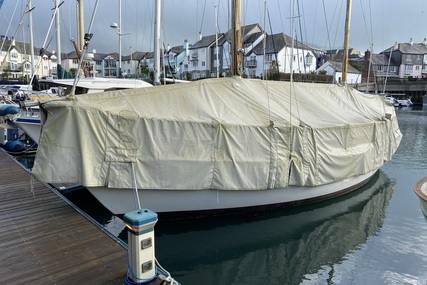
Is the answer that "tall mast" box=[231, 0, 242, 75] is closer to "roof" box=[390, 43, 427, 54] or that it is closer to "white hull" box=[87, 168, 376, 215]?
"white hull" box=[87, 168, 376, 215]

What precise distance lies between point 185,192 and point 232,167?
4.49 feet

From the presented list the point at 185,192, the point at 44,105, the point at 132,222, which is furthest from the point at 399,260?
the point at 44,105

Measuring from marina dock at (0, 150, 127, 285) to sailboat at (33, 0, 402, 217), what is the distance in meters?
1.01

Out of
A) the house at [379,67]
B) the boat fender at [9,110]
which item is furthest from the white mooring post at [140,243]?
the house at [379,67]

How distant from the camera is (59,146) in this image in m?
6.91

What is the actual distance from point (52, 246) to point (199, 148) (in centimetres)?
382

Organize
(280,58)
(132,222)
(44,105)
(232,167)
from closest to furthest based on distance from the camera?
1. (132,222)
2. (44,105)
3. (232,167)
4. (280,58)

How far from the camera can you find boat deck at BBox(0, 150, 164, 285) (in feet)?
15.9

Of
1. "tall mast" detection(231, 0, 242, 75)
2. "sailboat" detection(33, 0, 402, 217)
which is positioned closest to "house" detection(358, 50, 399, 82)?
"tall mast" detection(231, 0, 242, 75)

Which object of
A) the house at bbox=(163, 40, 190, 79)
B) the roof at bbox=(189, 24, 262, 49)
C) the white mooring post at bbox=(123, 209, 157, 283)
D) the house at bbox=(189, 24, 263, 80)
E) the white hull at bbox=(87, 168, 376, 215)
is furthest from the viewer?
the roof at bbox=(189, 24, 262, 49)

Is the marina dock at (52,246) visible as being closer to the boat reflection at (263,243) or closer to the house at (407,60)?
the boat reflection at (263,243)

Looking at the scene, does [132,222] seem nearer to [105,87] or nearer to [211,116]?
[211,116]

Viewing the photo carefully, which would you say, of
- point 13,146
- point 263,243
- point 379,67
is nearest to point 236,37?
point 263,243

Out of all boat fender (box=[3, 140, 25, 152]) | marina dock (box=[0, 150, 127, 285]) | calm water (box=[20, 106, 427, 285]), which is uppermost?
marina dock (box=[0, 150, 127, 285])
